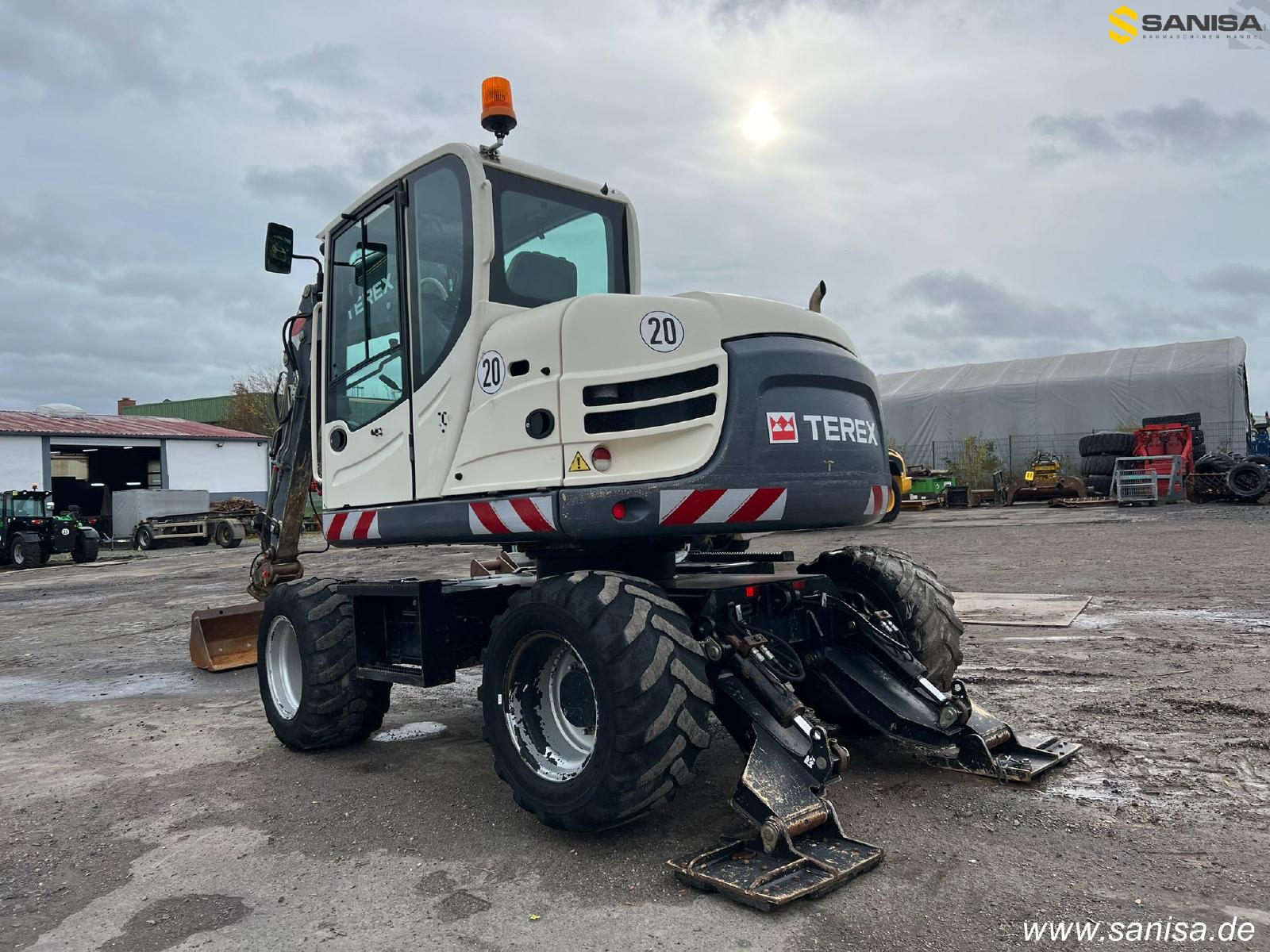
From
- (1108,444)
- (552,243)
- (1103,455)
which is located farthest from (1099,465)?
(552,243)

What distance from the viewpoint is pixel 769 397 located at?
13.4 ft

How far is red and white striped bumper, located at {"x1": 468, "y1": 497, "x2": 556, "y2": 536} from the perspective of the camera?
4172mm

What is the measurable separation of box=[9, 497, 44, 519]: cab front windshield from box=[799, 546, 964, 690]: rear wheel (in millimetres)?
26352

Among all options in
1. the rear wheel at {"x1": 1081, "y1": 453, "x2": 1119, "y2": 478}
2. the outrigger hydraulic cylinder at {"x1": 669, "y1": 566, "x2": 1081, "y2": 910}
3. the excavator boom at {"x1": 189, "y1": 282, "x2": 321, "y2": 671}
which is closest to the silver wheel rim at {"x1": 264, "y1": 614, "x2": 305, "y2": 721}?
the excavator boom at {"x1": 189, "y1": 282, "x2": 321, "y2": 671}

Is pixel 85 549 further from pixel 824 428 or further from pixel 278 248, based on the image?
pixel 824 428

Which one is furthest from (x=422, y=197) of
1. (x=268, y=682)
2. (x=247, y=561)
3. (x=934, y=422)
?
(x=934, y=422)

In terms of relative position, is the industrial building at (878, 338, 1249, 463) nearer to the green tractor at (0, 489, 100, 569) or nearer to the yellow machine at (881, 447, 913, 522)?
the green tractor at (0, 489, 100, 569)

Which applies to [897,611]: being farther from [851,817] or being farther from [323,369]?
[323,369]

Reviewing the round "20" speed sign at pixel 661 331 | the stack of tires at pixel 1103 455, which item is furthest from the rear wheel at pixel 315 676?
the stack of tires at pixel 1103 455

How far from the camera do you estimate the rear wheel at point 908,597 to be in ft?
16.6

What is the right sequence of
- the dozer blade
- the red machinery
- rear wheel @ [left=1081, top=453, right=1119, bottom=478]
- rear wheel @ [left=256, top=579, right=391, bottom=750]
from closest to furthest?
rear wheel @ [left=256, top=579, right=391, bottom=750] → the dozer blade → the red machinery → rear wheel @ [left=1081, top=453, right=1119, bottom=478]

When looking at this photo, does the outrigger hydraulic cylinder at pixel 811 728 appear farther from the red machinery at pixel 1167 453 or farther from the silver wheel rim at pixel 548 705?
the red machinery at pixel 1167 453

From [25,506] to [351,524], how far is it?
24.8m

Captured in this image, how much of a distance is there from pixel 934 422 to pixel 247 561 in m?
27.0
